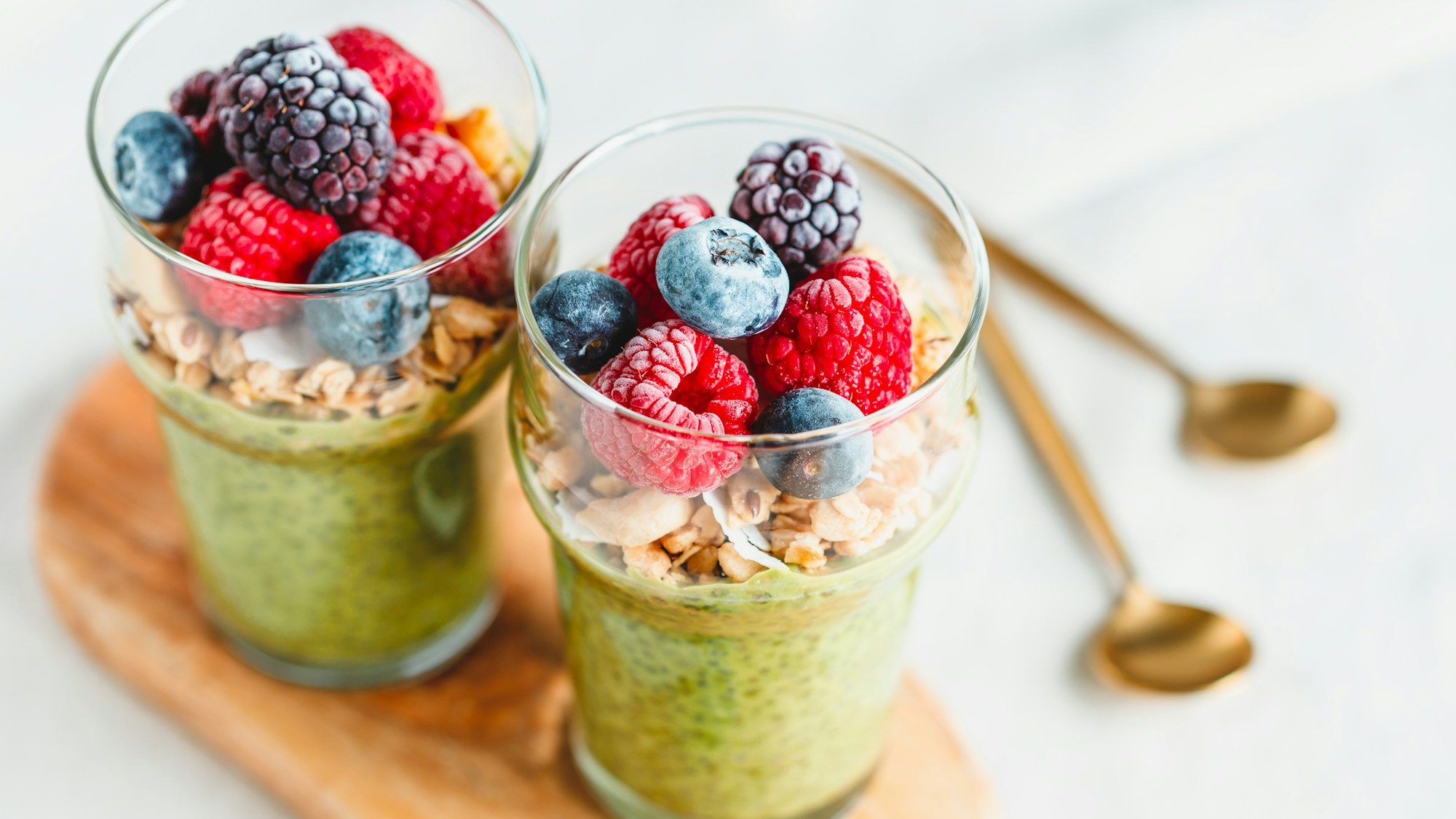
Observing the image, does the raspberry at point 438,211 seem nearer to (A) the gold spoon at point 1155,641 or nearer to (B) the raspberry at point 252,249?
(B) the raspberry at point 252,249

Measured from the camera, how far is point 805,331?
3.02 feet

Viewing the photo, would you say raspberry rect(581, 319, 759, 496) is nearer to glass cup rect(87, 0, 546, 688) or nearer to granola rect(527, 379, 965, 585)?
granola rect(527, 379, 965, 585)

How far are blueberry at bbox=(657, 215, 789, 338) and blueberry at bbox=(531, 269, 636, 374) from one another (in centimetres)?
5

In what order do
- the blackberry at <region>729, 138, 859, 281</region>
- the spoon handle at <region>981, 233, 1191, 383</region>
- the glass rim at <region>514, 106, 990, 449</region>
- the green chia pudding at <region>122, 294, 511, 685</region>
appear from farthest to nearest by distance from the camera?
the spoon handle at <region>981, 233, 1191, 383</region>
the green chia pudding at <region>122, 294, 511, 685</region>
the blackberry at <region>729, 138, 859, 281</region>
the glass rim at <region>514, 106, 990, 449</region>

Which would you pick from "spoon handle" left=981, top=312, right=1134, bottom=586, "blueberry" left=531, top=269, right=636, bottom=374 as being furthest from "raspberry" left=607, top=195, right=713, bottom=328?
"spoon handle" left=981, top=312, right=1134, bottom=586

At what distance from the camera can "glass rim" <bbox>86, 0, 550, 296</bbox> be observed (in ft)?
3.22

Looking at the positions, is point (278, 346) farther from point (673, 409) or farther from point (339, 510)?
point (673, 409)

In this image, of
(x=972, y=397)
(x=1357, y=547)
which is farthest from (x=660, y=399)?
(x=1357, y=547)

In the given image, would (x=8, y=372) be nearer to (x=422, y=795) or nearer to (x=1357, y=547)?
(x=422, y=795)

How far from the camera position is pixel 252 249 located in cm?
101

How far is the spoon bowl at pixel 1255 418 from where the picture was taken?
1641 mm

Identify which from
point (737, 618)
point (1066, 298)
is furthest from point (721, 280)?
point (1066, 298)

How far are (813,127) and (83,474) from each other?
899mm

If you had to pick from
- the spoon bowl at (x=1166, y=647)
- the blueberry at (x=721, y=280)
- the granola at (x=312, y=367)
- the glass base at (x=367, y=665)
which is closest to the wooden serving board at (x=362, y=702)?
the glass base at (x=367, y=665)
